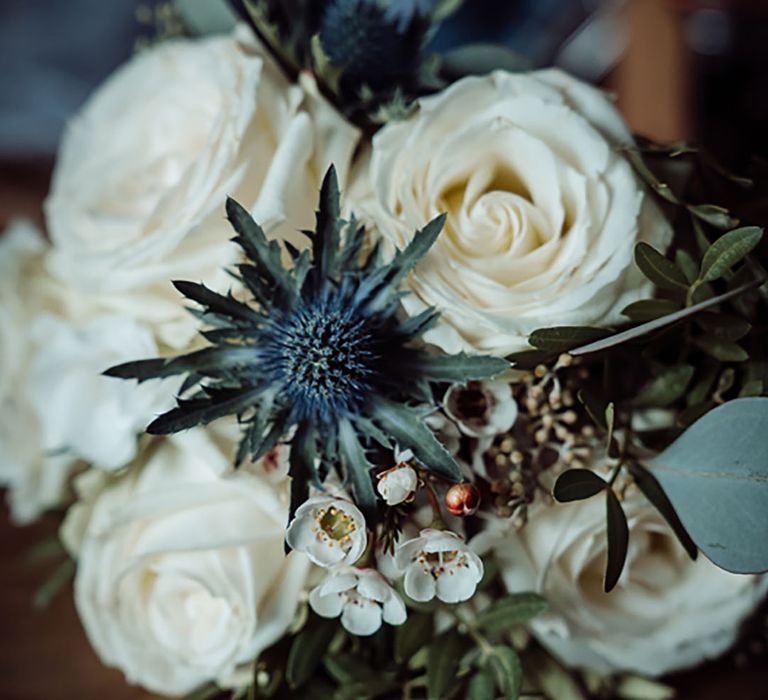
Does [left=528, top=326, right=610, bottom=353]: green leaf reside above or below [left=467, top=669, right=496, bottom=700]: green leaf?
above

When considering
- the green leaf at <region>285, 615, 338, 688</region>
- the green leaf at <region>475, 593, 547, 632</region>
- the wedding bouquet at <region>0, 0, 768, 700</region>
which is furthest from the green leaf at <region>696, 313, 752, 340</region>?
the green leaf at <region>285, 615, 338, 688</region>

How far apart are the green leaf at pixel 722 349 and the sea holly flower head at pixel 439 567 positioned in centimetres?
22

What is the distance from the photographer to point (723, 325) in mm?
594

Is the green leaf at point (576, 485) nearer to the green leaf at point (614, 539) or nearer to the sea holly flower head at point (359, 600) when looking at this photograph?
the green leaf at point (614, 539)

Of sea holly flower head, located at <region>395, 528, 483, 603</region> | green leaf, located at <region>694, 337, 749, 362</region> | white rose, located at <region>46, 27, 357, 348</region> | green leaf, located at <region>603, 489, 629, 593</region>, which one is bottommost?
green leaf, located at <region>603, 489, 629, 593</region>

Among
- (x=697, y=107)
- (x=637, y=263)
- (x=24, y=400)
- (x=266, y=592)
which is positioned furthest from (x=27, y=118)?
(x=637, y=263)

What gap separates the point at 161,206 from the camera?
64 centimetres

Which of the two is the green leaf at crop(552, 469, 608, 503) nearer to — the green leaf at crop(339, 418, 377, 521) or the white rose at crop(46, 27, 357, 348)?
the green leaf at crop(339, 418, 377, 521)

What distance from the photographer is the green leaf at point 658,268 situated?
21.8 inches

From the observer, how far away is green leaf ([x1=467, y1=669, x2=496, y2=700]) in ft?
2.11

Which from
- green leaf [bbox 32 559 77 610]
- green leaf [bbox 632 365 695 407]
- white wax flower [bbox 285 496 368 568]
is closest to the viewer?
white wax flower [bbox 285 496 368 568]

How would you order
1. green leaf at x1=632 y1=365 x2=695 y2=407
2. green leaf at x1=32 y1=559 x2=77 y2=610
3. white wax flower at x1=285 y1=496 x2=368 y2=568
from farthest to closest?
1. green leaf at x1=32 y1=559 x2=77 y2=610
2. green leaf at x1=632 y1=365 x2=695 y2=407
3. white wax flower at x1=285 y1=496 x2=368 y2=568

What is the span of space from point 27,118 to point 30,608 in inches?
45.0

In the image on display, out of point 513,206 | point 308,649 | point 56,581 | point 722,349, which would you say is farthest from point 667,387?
point 56,581
